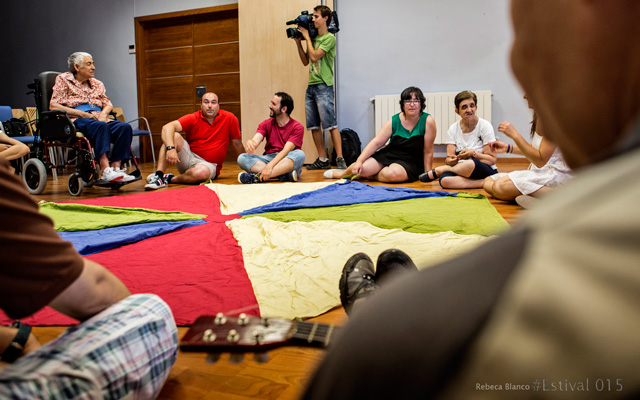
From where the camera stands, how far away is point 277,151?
4156mm

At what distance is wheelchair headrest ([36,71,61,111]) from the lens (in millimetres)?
3732

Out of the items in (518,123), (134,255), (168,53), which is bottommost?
(134,255)

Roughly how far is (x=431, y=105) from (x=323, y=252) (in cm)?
391

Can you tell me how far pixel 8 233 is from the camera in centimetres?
54

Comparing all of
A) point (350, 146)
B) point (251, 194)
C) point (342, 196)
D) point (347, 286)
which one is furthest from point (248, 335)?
point (350, 146)

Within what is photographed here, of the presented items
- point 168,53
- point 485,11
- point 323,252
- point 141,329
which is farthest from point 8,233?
point 168,53

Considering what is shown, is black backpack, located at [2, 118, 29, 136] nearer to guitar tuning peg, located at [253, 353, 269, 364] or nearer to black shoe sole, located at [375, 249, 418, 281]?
black shoe sole, located at [375, 249, 418, 281]

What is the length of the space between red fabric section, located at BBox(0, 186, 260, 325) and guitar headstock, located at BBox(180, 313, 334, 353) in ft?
1.30

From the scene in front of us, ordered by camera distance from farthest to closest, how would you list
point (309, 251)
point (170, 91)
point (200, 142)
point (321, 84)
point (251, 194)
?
1. point (170, 91)
2. point (321, 84)
3. point (200, 142)
4. point (251, 194)
5. point (309, 251)

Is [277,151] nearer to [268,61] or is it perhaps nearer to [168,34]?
[268,61]

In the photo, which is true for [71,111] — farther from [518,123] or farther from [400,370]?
[518,123]

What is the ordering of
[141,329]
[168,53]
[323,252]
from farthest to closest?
[168,53]
[323,252]
[141,329]

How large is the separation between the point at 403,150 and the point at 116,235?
2536 millimetres

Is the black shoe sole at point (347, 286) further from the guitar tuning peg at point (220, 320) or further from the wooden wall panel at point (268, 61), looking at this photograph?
the wooden wall panel at point (268, 61)
